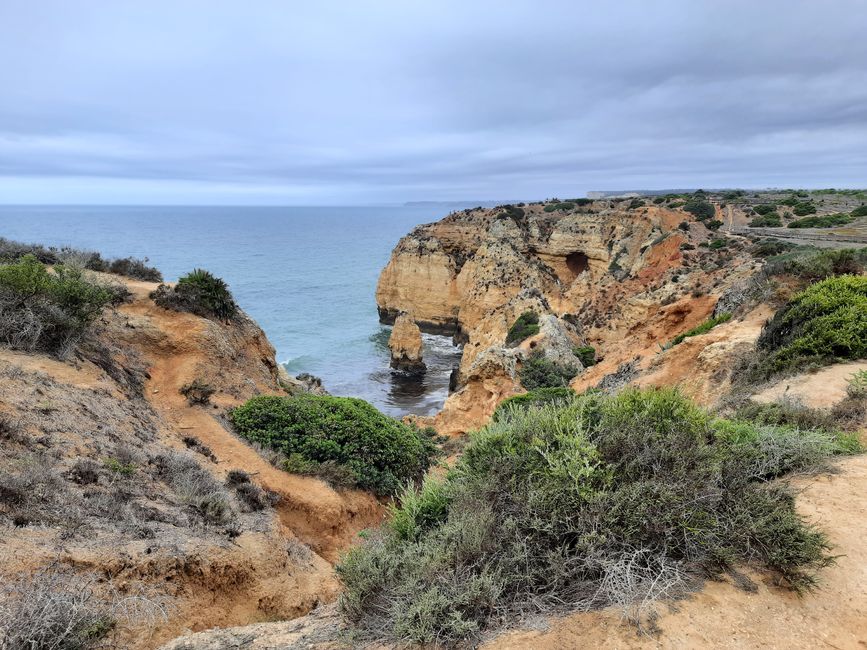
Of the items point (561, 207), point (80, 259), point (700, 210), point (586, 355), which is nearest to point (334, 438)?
point (80, 259)

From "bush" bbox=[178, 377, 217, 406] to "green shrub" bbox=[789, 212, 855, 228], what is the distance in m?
37.5

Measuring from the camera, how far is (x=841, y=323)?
9000mm

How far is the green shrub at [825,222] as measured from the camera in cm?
3119

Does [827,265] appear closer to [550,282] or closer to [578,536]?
[578,536]

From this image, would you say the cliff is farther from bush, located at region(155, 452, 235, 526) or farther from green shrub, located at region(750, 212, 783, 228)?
green shrub, located at region(750, 212, 783, 228)

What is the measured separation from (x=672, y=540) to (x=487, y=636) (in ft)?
5.31

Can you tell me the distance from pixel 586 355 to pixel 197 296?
755 inches

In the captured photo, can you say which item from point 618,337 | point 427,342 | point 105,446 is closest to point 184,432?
point 105,446

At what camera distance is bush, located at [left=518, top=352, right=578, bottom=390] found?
20125 mm

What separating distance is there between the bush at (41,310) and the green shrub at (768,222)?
4048cm

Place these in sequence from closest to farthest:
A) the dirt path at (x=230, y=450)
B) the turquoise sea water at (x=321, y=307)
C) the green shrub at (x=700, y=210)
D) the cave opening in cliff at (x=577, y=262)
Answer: the dirt path at (x=230, y=450), the turquoise sea water at (x=321, y=307), the green shrub at (x=700, y=210), the cave opening in cliff at (x=577, y=262)

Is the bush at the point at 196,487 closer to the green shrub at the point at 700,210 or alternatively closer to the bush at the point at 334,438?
the bush at the point at 334,438

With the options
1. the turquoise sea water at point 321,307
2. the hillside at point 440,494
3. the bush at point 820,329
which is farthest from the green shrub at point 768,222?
the bush at point 820,329

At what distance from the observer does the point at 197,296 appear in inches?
579
